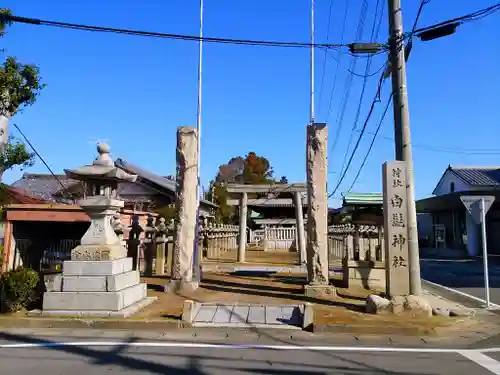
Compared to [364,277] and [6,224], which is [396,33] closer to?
[364,277]

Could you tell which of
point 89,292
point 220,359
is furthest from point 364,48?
point 89,292

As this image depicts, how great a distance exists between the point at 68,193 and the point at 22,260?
9883 mm

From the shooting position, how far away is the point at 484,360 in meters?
6.34

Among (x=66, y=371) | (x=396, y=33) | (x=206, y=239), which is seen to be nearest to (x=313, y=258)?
(x=396, y=33)

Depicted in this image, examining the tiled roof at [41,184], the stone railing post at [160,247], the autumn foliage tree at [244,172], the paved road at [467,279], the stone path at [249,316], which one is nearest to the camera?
the stone path at [249,316]

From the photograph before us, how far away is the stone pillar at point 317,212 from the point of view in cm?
1108

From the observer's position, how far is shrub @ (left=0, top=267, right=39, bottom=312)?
8664 millimetres

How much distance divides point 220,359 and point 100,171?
5.26 meters

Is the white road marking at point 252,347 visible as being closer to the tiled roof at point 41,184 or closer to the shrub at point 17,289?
the shrub at point 17,289

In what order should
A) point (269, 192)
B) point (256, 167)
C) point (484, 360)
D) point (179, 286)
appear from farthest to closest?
point (256, 167), point (269, 192), point (179, 286), point (484, 360)

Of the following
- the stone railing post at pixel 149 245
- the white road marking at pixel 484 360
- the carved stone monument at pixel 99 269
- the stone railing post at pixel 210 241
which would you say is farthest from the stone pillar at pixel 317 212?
the stone railing post at pixel 210 241

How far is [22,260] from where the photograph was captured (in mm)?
14336

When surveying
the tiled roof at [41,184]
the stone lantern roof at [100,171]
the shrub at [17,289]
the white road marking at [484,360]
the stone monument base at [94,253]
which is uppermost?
the tiled roof at [41,184]

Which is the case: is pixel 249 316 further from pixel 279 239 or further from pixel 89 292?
pixel 279 239
